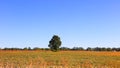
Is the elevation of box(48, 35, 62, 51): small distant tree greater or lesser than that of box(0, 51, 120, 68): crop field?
greater

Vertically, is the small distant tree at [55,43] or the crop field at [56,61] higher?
the small distant tree at [55,43]

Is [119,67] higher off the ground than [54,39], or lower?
lower

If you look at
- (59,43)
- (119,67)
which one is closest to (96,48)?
(59,43)

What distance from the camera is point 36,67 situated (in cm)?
1274

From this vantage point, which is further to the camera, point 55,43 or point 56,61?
point 55,43

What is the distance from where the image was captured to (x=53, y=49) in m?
91.2

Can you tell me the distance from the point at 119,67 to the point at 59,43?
3096 inches

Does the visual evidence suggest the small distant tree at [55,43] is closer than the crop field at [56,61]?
No

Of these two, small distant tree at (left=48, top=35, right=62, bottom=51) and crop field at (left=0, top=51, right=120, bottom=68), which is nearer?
crop field at (left=0, top=51, right=120, bottom=68)

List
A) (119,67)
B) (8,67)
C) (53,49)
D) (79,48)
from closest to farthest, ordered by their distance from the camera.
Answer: (8,67), (119,67), (53,49), (79,48)

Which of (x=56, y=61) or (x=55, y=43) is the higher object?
(x=55, y=43)

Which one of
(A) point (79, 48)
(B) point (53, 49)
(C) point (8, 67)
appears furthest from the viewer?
(A) point (79, 48)

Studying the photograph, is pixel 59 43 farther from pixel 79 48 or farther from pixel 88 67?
pixel 88 67

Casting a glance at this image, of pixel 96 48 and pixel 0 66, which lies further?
pixel 96 48
